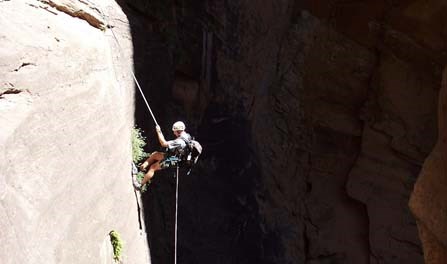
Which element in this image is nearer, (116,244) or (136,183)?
(116,244)

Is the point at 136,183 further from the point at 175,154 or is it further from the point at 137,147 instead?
the point at 175,154

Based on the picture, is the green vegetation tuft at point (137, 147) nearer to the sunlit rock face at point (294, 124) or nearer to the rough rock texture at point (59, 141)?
the rough rock texture at point (59, 141)

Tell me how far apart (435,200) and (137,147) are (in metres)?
5.21

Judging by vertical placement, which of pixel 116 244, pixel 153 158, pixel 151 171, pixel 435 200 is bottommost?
pixel 116 244

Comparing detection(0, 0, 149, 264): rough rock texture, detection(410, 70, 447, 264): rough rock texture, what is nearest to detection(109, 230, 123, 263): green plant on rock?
detection(0, 0, 149, 264): rough rock texture

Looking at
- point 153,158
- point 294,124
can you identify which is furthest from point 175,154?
point 294,124

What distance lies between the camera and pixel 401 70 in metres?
12.7

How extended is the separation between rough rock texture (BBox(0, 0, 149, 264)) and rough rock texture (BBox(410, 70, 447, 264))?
438 cm

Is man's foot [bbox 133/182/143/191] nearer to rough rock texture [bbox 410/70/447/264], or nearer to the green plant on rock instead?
the green plant on rock

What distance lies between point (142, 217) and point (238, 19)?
5043mm

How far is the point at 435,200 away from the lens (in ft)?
24.8

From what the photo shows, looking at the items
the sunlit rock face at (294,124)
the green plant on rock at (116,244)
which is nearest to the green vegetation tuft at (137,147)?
the sunlit rock face at (294,124)

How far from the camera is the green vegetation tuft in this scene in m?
10.5

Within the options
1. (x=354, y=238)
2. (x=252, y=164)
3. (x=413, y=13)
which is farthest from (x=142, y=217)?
(x=413, y=13)
